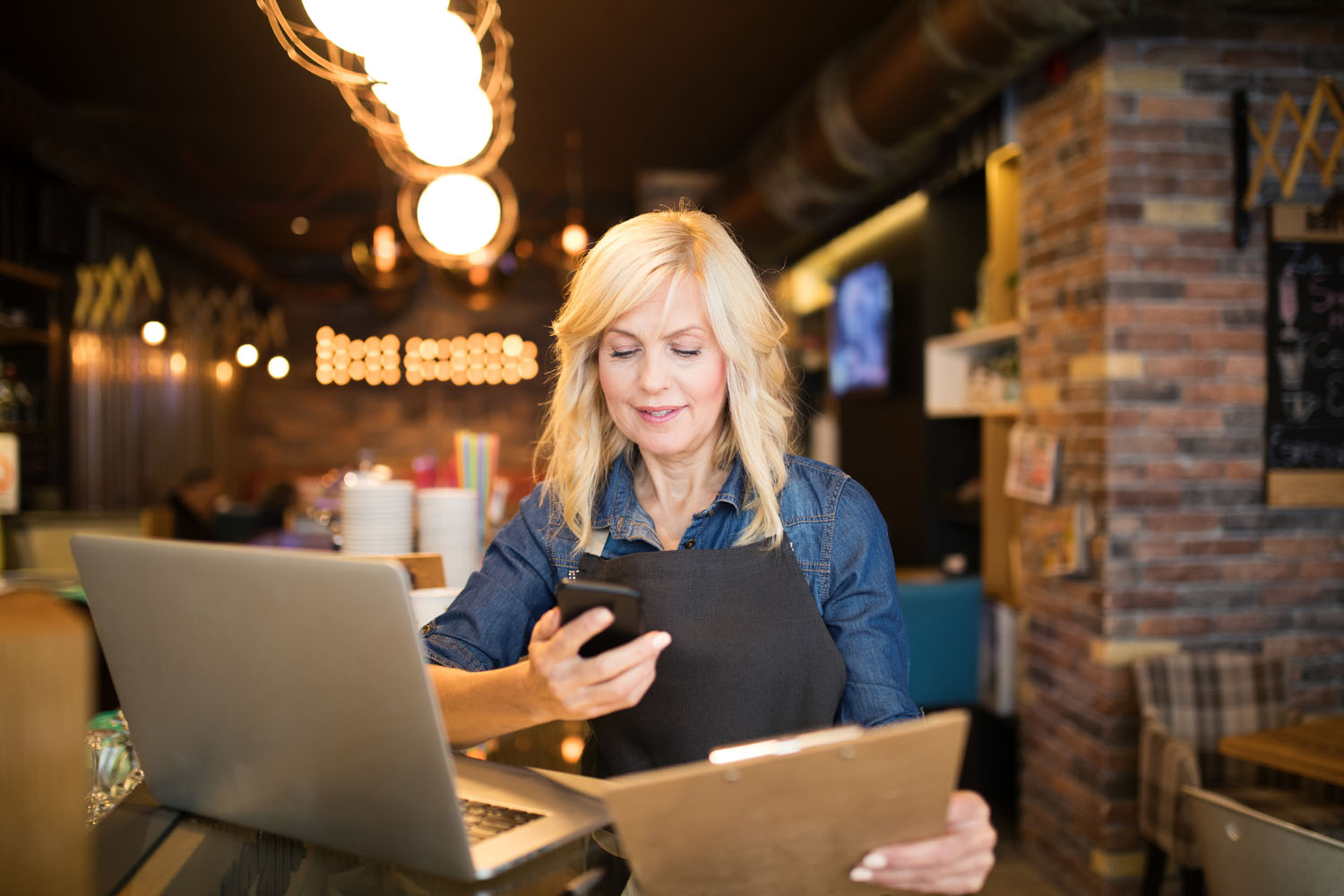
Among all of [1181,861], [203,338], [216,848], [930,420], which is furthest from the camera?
[203,338]

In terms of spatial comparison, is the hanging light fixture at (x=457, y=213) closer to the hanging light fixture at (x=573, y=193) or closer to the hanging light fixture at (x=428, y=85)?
the hanging light fixture at (x=428, y=85)

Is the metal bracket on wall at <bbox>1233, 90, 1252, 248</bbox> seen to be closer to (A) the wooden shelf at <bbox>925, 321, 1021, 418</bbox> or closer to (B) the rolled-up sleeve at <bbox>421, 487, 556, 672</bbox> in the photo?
(A) the wooden shelf at <bbox>925, 321, 1021, 418</bbox>

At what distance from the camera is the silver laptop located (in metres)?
0.84

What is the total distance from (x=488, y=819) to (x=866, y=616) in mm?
637

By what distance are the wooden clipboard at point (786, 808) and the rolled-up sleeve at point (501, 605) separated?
0.68 m

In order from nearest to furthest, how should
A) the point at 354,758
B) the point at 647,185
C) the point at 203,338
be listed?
the point at 354,758 → the point at 647,185 → the point at 203,338

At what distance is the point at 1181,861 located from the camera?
2654 millimetres

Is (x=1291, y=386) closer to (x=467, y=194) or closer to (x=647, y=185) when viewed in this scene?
(x=467, y=194)

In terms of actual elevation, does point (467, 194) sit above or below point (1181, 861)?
above

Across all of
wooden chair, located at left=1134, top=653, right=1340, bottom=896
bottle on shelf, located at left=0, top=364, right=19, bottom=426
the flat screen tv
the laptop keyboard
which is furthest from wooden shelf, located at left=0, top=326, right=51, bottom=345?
wooden chair, located at left=1134, top=653, right=1340, bottom=896

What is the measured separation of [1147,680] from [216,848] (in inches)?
106

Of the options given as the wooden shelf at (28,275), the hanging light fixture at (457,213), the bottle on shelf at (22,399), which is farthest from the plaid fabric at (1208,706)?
the bottle on shelf at (22,399)

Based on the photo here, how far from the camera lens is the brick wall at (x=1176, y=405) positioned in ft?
9.96

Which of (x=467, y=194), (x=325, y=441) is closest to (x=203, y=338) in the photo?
(x=325, y=441)
